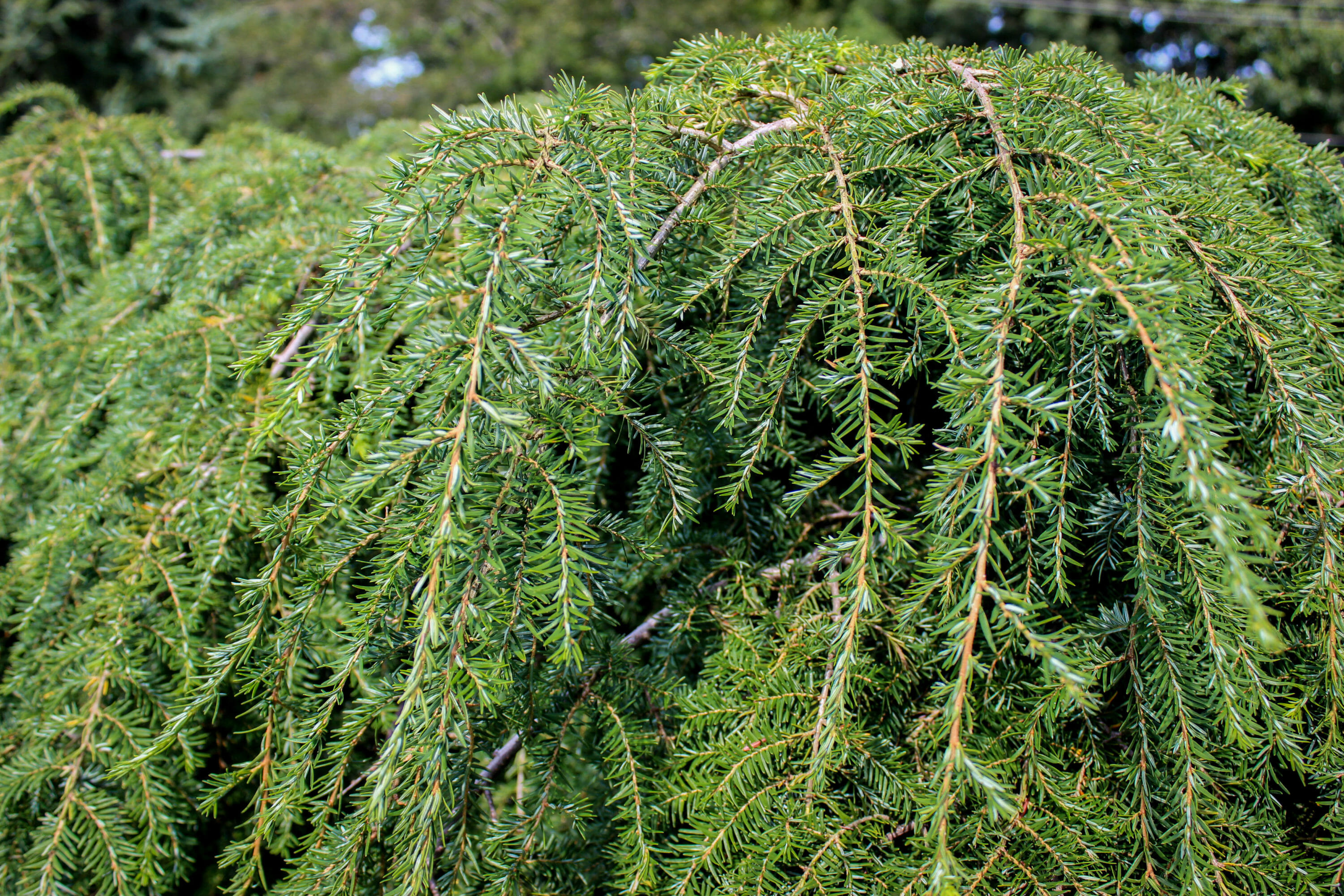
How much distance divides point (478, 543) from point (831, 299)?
1.35 feet

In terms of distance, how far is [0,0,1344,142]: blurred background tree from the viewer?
290 inches

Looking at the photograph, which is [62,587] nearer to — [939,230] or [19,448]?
[19,448]

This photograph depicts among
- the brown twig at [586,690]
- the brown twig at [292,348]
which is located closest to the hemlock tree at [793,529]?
the brown twig at [586,690]

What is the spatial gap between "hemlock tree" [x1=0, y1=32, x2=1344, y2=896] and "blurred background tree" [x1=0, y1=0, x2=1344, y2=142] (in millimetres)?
8224

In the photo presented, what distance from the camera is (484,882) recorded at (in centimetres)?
85

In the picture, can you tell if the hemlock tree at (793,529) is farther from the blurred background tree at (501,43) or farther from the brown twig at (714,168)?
the blurred background tree at (501,43)

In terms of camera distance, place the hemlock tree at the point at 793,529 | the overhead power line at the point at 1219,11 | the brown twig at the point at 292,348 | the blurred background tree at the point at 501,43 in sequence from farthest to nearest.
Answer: the overhead power line at the point at 1219,11
the blurred background tree at the point at 501,43
the brown twig at the point at 292,348
the hemlock tree at the point at 793,529

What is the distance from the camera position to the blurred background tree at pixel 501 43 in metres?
7.36

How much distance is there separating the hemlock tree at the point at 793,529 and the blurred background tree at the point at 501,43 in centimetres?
822

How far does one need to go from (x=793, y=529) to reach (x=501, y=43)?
35.6ft

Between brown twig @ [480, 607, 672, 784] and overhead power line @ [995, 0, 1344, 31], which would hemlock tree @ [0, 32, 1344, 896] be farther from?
overhead power line @ [995, 0, 1344, 31]

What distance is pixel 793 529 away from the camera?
0.99 metres

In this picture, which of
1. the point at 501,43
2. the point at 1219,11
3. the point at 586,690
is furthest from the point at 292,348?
the point at 1219,11

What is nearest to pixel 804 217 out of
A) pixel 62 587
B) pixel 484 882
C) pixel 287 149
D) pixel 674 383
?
pixel 674 383
